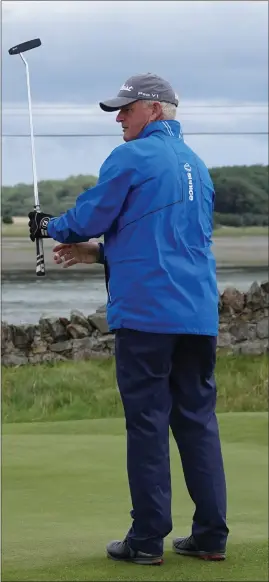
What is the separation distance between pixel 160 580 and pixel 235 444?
6.68 feet

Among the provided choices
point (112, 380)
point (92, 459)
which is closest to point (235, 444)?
point (92, 459)

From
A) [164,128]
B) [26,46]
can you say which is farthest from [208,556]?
[26,46]

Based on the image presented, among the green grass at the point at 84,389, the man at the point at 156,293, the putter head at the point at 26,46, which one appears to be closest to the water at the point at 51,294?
the green grass at the point at 84,389

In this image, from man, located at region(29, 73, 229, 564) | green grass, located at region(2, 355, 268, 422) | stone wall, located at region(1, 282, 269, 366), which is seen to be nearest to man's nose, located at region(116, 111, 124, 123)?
man, located at region(29, 73, 229, 564)

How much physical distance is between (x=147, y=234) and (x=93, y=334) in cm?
383

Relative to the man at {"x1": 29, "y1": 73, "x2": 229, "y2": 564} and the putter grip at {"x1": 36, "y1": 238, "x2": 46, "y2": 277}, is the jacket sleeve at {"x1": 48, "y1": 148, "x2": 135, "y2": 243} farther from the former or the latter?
the putter grip at {"x1": 36, "y1": 238, "x2": 46, "y2": 277}

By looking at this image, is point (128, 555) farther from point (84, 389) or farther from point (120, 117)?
point (84, 389)

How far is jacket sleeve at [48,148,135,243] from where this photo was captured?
2719 millimetres

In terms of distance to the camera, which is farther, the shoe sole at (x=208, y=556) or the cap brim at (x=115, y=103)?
the shoe sole at (x=208, y=556)

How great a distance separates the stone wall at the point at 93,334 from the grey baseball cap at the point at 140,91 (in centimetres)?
366

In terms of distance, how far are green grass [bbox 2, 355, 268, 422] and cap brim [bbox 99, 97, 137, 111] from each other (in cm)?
291

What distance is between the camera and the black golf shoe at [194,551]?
2.96m

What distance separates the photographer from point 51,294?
6.74 meters

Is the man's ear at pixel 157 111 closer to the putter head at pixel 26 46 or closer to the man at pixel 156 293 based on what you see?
the man at pixel 156 293
